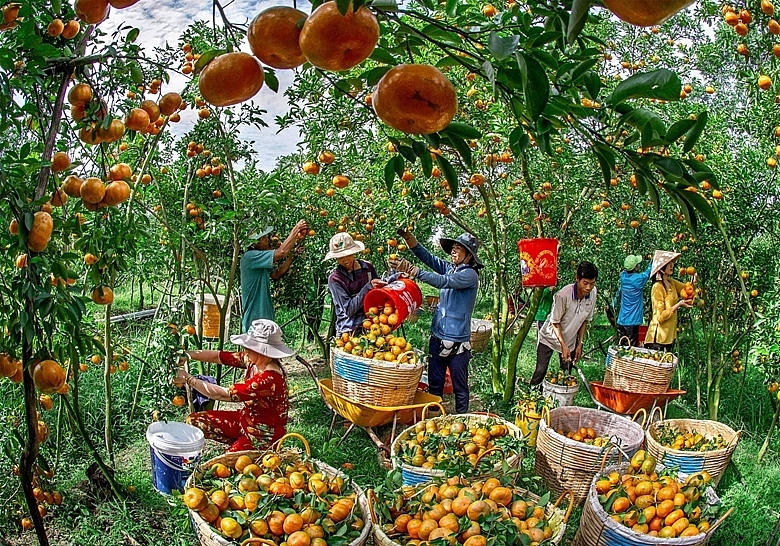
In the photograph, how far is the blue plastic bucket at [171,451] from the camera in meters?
3.18

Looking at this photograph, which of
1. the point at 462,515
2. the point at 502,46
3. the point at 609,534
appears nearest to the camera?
the point at 502,46

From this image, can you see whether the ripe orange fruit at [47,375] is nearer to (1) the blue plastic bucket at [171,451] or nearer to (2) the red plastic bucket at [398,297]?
(1) the blue plastic bucket at [171,451]

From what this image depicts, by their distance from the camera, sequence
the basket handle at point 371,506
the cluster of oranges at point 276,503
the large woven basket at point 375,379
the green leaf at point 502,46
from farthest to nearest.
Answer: the large woven basket at point 375,379 → the basket handle at point 371,506 → the cluster of oranges at point 276,503 → the green leaf at point 502,46

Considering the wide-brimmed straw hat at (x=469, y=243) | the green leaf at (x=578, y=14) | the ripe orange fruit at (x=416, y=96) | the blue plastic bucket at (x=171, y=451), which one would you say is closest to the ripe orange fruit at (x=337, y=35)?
the ripe orange fruit at (x=416, y=96)

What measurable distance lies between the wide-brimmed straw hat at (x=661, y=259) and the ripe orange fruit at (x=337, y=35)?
503 cm

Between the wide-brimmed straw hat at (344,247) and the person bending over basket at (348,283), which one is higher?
the wide-brimmed straw hat at (344,247)

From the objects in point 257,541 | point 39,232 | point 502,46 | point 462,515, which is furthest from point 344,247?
point 502,46

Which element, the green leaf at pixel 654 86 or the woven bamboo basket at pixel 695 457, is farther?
the woven bamboo basket at pixel 695 457

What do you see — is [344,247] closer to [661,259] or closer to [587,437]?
[587,437]

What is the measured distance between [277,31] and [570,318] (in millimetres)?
4612

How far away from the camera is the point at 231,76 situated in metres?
0.95

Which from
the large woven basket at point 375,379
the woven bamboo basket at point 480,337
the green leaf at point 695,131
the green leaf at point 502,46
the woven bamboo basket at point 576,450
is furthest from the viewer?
the woven bamboo basket at point 480,337

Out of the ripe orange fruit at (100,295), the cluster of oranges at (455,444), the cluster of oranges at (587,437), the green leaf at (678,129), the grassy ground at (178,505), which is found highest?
the green leaf at (678,129)

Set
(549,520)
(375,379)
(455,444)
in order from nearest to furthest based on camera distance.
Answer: (549,520)
(455,444)
(375,379)
